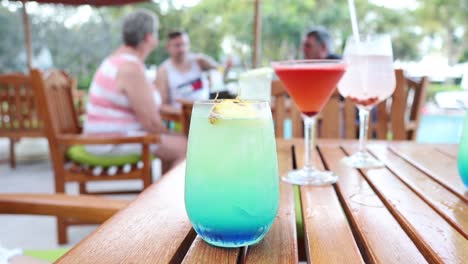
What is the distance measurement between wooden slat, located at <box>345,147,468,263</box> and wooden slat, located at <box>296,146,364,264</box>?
8cm

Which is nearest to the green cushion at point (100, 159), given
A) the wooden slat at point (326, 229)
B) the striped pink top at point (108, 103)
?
the striped pink top at point (108, 103)

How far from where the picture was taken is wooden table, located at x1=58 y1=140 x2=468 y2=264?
518 mm

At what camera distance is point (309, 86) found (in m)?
0.93

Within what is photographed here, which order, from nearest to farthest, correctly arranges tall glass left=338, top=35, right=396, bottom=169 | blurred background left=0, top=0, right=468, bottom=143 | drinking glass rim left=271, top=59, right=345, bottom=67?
1. drinking glass rim left=271, top=59, right=345, bottom=67
2. tall glass left=338, top=35, right=396, bottom=169
3. blurred background left=0, top=0, right=468, bottom=143

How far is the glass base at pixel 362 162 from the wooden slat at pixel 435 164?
3.5 inches

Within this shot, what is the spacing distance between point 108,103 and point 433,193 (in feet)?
6.77

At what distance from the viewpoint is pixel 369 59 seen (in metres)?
1.00

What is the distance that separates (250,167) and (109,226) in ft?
0.76

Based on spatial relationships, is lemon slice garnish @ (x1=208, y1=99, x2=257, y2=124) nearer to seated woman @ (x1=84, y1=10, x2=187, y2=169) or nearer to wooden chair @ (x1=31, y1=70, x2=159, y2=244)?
wooden chair @ (x1=31, y1=70, x2=159, y2=244)

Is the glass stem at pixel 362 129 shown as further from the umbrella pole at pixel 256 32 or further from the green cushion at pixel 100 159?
the umbrella pole at pixel 256 32

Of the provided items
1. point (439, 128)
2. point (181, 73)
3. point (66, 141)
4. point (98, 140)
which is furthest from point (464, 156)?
point (439, 128)

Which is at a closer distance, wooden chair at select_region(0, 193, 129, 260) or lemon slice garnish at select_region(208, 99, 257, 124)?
lemon slice garnish at select_region(208, 99, 257, 124)

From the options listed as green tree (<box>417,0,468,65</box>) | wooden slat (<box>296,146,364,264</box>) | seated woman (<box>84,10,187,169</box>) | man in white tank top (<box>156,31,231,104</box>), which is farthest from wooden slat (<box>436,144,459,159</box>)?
green tree (<box>417,0,468,65</box>)

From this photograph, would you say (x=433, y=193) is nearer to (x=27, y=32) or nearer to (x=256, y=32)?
(x=256, y=32)
